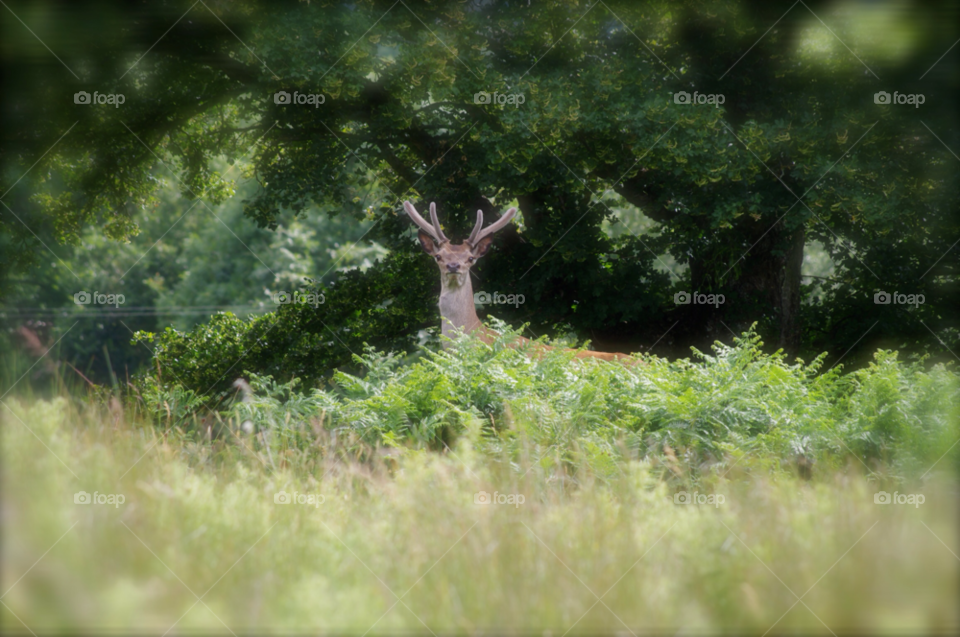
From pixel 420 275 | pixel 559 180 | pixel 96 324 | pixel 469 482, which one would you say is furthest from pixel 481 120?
pixel 96 324

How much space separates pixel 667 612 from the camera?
2.53 m

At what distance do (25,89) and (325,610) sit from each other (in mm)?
8893

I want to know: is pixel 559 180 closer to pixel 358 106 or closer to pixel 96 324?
pixel 358 106
